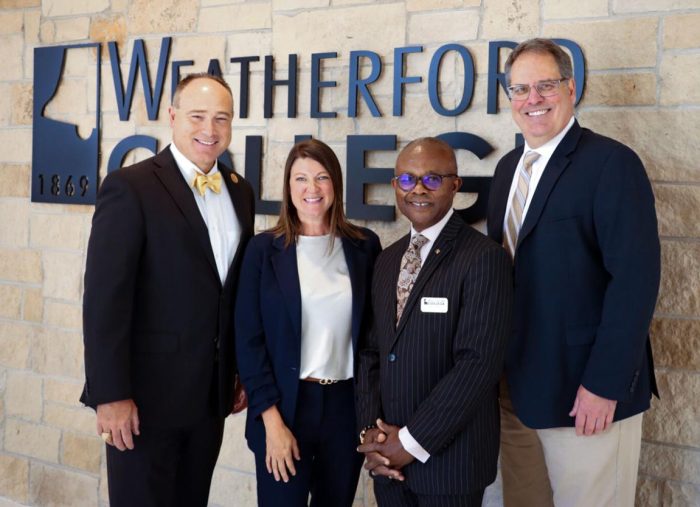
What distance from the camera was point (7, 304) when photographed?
3.85 meters

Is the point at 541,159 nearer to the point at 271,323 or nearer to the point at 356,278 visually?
the point at 356,278

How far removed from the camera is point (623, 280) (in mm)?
1905

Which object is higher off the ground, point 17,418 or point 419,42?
point 419,42

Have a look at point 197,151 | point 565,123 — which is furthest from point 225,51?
point 565,123

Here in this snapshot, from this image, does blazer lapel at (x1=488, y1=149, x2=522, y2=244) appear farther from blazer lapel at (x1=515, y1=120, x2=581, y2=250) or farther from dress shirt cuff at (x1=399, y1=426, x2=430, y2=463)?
dress shirt cuff at (x1=399, y1=426, x2=430, y2=463)

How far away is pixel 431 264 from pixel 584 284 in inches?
16.7

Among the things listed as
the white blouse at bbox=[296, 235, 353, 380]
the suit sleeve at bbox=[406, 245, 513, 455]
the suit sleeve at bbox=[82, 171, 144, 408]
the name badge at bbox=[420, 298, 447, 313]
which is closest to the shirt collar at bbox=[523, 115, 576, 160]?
the suit sleeve at bbox=[406, 245, 513, 455]

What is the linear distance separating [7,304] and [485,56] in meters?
2.78

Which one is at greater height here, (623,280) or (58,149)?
(58,149)

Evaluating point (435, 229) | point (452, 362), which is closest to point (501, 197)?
point (435, 229)

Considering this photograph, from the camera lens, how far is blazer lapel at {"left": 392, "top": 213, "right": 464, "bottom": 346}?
198cm

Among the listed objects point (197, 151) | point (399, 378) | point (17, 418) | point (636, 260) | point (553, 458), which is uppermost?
point (197, 151)

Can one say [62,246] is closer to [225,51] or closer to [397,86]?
[225,51]

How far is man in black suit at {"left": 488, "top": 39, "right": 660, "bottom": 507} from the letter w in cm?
182
